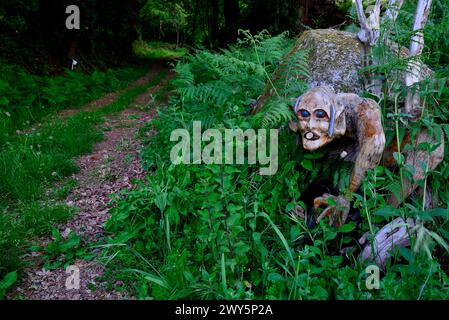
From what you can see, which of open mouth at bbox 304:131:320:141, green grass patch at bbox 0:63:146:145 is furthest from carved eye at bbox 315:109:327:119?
green grass patch at bbox 0:63:146:145

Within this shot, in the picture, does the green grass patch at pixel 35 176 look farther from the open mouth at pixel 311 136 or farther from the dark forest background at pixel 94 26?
the dark forest background at pixel 94 26

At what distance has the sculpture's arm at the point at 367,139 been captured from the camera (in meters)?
3.49

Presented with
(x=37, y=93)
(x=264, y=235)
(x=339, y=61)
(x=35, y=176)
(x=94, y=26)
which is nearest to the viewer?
(x=264, y=235)

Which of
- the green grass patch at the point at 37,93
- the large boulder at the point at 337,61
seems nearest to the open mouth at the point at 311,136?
the large boulder at the point at 337,61

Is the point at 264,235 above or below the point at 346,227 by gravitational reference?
below

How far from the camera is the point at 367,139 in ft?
11.5

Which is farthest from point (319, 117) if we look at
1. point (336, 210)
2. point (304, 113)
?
point (336, 210)

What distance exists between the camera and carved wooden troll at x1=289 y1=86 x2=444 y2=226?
348cm

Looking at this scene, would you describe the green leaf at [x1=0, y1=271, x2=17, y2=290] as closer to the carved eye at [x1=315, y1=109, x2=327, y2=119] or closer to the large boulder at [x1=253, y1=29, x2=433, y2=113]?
the carved eye at [x1=315, y1=109, x2=327, y2=119]

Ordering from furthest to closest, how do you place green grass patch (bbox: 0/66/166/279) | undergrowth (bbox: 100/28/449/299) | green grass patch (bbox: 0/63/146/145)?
green grass patch (bbox: 0/63/146/145), green grass patch (bbox: 0/66/166/279), undergrowth (bbox: 100/28/449/299)

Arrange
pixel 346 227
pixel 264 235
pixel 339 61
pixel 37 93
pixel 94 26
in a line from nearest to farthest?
1. pixel 346 227
2. pixel 264 235
3. pixel 339 61
4. pixel 37 93
5. pixel 94 26

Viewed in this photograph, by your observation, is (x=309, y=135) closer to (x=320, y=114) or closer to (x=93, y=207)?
(x=320, y=114)

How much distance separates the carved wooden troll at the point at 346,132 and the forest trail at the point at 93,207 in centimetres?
213

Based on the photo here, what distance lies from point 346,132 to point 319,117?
416mm
